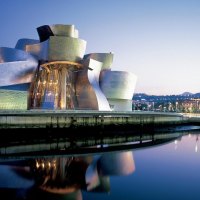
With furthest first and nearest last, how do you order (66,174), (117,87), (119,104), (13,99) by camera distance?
(119,104) → (117,87) → (13,99) → (66,174)

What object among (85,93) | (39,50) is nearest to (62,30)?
(39,50)

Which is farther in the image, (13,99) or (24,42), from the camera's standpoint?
(24,42)

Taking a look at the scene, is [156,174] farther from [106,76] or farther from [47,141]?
[106,76]

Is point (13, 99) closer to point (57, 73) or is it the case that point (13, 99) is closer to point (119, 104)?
point (57, 73)

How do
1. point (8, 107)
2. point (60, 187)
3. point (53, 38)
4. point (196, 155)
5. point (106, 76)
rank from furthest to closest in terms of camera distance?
point (106, 76)
point (53, 38)
point (8, 107)
point (196, 155)
point (60, 187)

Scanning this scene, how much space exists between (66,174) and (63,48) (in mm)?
22696

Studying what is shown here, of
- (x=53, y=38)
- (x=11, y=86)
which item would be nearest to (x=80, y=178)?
(x=11, y=86)

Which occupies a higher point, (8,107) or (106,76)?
(106,76)

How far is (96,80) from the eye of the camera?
3916 cm

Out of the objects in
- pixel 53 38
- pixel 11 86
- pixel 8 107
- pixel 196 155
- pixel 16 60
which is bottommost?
pixel 196 155

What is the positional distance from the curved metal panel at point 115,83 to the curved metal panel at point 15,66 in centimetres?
913

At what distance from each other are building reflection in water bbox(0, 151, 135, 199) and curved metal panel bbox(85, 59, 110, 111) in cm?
1683

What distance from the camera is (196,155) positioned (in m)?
23.1

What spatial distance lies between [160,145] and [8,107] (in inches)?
587
